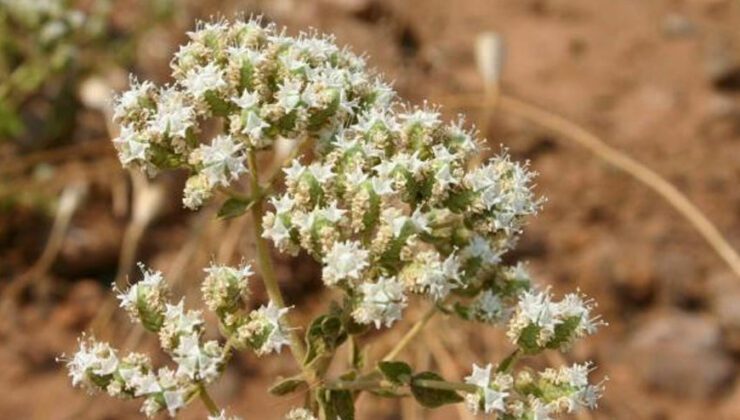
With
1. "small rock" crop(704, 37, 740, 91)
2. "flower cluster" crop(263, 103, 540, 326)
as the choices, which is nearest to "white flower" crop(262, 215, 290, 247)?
"flower cluster" crop(263, 103, 540, 326)

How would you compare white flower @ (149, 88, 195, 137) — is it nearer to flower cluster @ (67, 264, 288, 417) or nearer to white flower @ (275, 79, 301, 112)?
white flower @ (275, 79, 301, 112)

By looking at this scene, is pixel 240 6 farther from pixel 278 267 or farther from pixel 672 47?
pixel 672 47

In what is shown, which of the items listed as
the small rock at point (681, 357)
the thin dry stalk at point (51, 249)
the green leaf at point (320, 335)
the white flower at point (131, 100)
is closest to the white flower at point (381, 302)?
the green leaf at point (320, 335)

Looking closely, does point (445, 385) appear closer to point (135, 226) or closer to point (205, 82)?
point (205, 82)

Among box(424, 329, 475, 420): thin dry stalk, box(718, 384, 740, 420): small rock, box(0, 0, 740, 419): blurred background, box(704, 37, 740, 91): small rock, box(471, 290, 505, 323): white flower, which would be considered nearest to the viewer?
box(471, 290, 505, 323): white flower

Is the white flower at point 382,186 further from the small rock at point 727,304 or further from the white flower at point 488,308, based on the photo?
the small rock at point 727,304

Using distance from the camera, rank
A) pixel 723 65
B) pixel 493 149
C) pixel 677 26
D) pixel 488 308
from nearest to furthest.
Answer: pixel 488 308 → pixel 493 149 → pixel 723 65 → pixel 677 26

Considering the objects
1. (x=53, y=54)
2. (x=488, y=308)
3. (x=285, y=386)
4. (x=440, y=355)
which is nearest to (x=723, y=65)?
(x=440, y=355)
